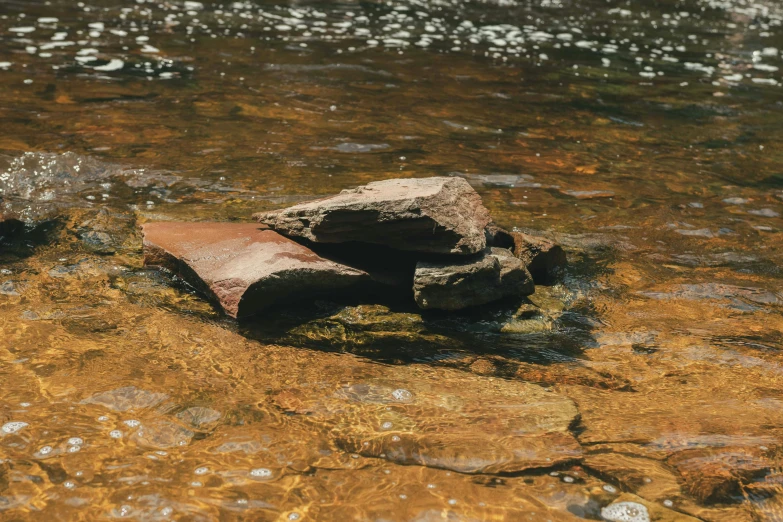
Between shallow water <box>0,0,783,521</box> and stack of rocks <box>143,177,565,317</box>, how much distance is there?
7.3 inches

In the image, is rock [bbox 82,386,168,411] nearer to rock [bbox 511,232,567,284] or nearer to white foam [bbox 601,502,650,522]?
white foam [bbox 601,502,650,522]

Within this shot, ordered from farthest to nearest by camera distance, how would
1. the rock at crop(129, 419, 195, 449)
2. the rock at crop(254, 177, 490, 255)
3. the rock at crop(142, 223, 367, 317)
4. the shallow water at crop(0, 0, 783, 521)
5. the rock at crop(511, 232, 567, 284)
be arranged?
the rock at crop(511, 232, 567, 284) < the rock at crop(254, 177, 490, 255) < the rock at crop(142, 223, 367, 317) < the rock at crop(129, 419, 195, 449) < the shallow water at crop(0, 0, 783, 521)

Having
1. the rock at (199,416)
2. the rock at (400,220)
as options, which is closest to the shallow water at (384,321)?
the rock at (199,416)

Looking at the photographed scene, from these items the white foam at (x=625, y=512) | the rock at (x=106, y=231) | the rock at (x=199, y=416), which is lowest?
the rock at (x=106, y=231)

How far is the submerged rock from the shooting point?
4.07 m

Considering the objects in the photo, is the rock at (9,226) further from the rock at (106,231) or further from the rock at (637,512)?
the rock at (637,512)

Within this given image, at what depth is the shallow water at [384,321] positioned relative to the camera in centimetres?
385

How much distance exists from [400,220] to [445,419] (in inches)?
67.9

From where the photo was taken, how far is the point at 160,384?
15.0ft

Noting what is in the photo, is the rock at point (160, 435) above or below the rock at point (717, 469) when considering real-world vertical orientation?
below

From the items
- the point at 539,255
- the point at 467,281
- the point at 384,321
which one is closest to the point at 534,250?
the point at 539,255

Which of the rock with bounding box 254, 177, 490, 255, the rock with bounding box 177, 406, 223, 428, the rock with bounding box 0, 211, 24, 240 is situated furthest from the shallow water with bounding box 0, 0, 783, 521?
the rock with bounding box 254, 177, 490, 255

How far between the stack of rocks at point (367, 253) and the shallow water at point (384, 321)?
0.19 metres

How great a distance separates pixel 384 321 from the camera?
5.61 meters
